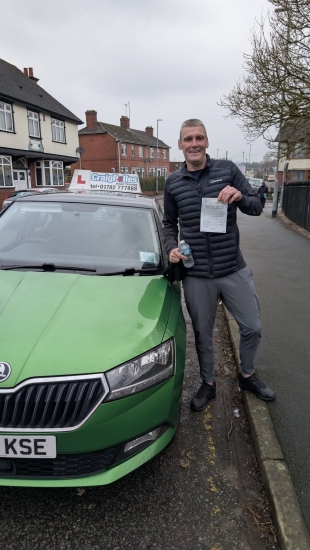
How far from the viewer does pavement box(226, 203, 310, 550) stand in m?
2.06

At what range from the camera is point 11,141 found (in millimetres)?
26438

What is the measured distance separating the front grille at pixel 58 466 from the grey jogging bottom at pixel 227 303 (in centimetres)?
131

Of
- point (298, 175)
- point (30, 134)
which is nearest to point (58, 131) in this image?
point (30, 134)

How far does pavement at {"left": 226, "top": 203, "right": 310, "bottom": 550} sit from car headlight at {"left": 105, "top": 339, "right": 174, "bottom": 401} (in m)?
0.92

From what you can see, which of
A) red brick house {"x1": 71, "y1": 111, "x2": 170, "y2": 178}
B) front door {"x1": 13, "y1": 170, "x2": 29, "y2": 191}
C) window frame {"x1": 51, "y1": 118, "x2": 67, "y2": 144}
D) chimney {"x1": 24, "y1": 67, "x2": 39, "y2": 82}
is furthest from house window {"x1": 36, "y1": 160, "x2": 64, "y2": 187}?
red brick house {"x1": 71, "y1": 111, "x2": 170, "y2": 178}

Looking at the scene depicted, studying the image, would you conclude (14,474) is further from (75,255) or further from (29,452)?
(75,255)

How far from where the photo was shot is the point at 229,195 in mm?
2609

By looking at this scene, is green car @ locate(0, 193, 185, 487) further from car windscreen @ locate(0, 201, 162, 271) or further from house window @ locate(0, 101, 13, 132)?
house window @ locate(0, 101, 13, 132)

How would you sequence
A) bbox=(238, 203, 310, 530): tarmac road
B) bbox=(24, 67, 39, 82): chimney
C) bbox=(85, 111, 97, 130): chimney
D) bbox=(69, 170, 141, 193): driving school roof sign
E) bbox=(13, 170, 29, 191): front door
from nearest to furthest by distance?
1. bbox=(238, 203, 310, 530): tarmac road
2. bbox=(69, 170, 141, 193): driving school roof sign
3. bbox=(13, 170, 29, 191): front door
4. bbox=(24, 67, 39, 82): chimney
5. bbox=(85, 111, 97, 130): chimney

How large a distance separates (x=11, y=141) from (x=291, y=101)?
2093cm

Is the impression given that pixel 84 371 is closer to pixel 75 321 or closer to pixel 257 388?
pixel 75 321

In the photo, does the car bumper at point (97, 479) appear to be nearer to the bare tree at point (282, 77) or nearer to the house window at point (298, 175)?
the bare tree at point (282, 77)

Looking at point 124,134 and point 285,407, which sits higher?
point 124,134

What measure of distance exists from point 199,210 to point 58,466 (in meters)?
1.84
